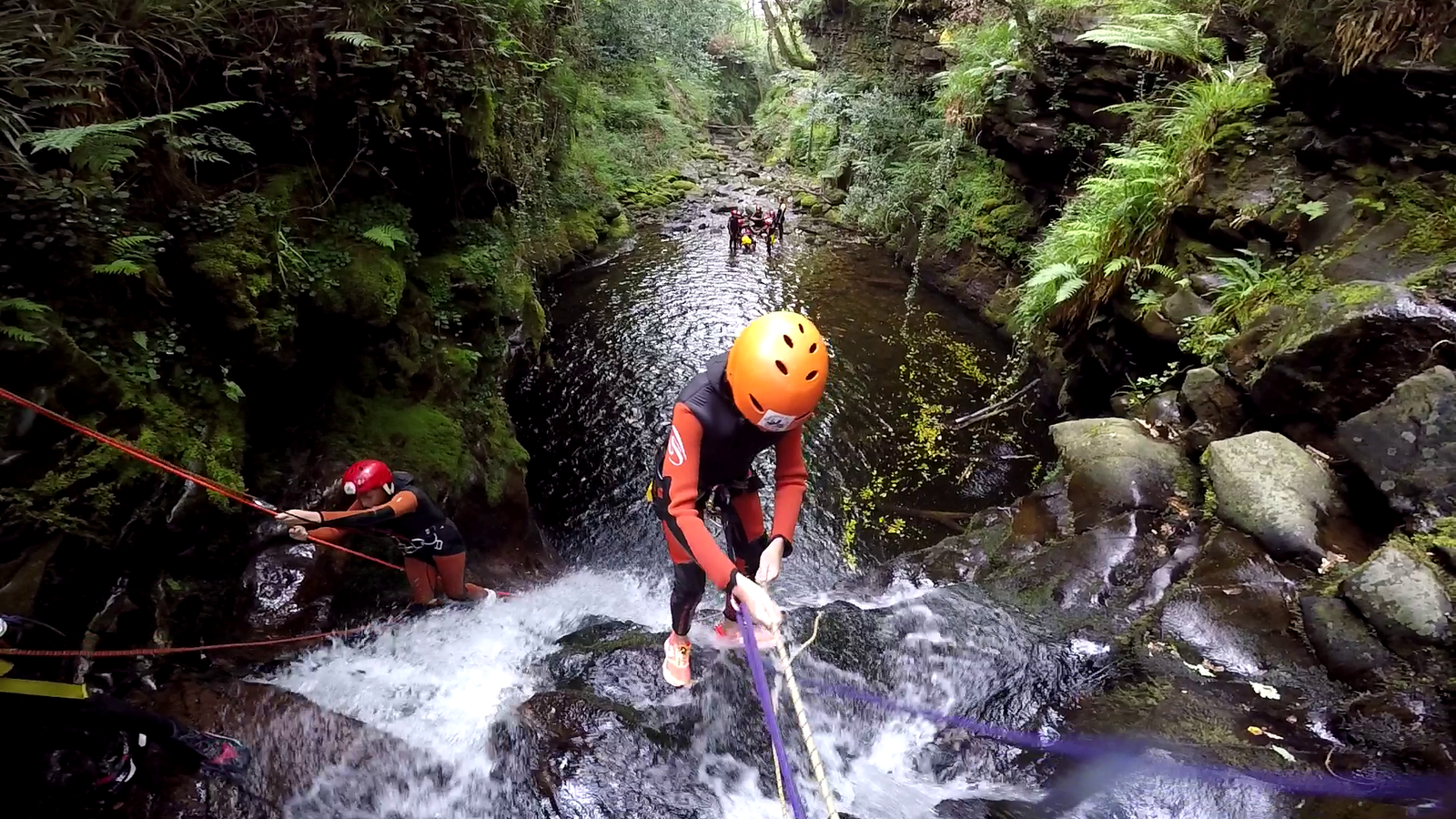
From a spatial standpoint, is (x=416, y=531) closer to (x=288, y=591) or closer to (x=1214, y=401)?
(x=288, y=591)

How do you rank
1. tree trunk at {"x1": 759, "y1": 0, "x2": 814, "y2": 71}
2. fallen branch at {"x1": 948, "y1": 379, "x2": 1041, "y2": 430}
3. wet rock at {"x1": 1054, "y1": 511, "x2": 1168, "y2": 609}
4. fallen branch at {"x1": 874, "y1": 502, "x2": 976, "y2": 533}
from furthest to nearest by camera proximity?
tree trunk at {"x1": 759, "y1": 0, "x2": 814, "y2": 71}
fallen branch at {"x1": 948, "y1": 379, "x2": 1041, "y2": 430}
fallen branch at {"x1": 874, "y1": 502, "x2": 976, "y2": 533}
wet rock at {"x1": 1054, "y1": 511, "x2": 1168, "y2": 609}

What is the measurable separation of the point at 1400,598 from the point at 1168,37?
757 cm

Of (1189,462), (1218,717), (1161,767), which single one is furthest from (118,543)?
(1189,462)

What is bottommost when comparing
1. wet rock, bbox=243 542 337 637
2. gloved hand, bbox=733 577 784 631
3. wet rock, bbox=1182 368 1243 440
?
wet rock, bbox=243 542 337 637

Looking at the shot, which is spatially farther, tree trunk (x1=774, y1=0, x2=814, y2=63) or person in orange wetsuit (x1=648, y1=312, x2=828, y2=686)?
tree trunk (x1=774, y1=0, x2=814, y2=63)

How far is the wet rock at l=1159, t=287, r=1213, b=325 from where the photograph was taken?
6.52m

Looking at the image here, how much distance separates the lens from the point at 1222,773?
10.8 feet

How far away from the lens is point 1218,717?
3.68 meters

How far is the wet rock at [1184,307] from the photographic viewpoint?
6516 millimetres

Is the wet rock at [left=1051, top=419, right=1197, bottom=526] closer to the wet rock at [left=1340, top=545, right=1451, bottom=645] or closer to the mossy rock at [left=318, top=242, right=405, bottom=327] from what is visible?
the wet rock at [left=1340, top=545, right=1451, bottom=645]

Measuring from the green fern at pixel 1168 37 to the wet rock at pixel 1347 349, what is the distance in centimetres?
465

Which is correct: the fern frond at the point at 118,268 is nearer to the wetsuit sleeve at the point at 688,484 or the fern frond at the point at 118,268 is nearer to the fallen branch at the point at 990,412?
the wetsuit sleeve at the point at 688,484

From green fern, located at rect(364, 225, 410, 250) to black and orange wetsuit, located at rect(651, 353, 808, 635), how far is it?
134 inches

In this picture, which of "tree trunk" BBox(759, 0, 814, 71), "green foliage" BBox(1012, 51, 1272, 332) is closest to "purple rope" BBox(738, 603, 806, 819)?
"green foliage" BBox(1012, 51, 1272, 332)
